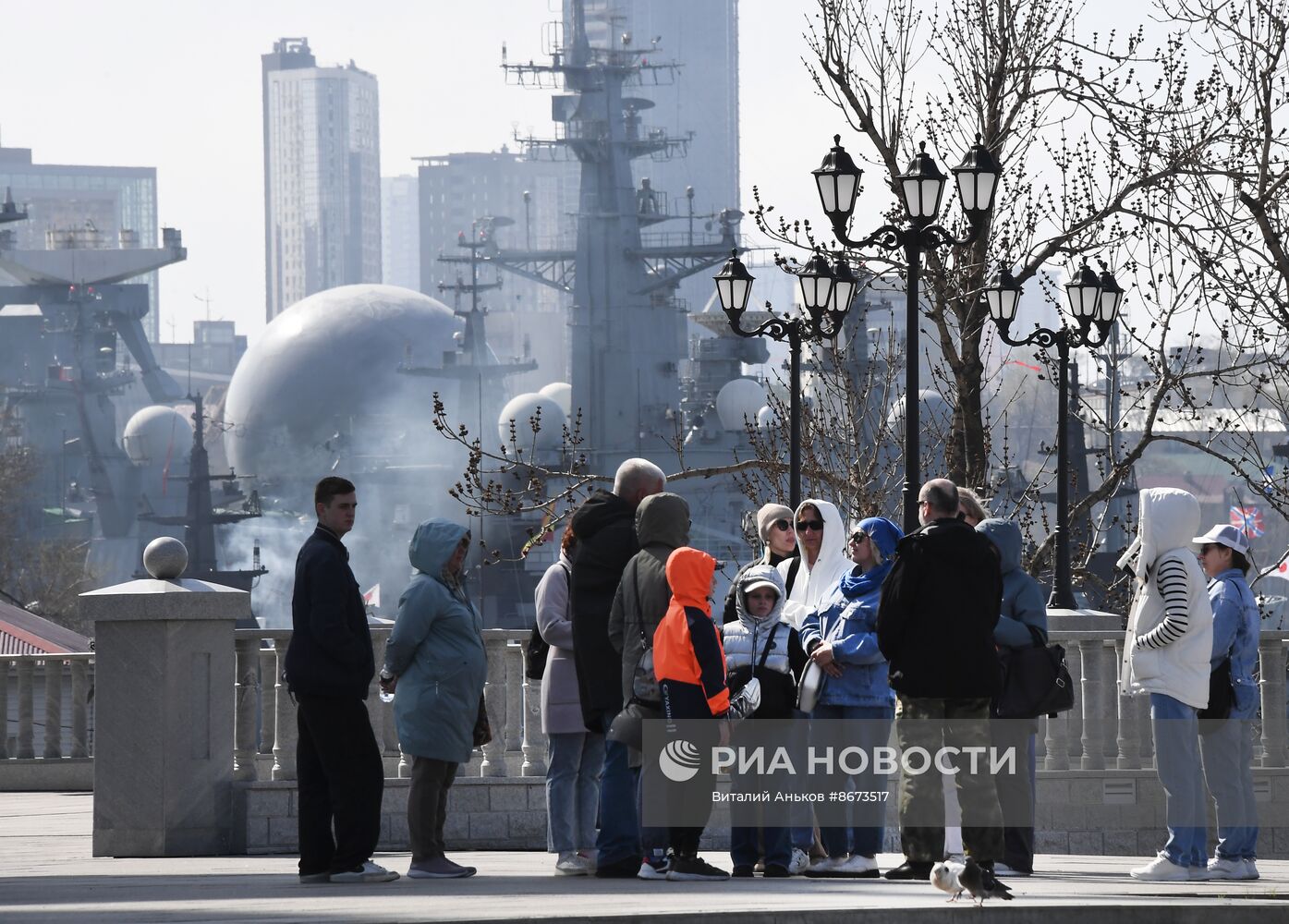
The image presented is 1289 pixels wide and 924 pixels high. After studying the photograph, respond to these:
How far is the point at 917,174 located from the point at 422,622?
7.36 metres

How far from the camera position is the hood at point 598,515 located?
9078mm

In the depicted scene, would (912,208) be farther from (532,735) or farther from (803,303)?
(532,735)

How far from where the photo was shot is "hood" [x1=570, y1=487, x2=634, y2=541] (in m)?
9.08

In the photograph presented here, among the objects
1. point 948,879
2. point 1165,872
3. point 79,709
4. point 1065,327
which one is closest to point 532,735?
point 1165,872

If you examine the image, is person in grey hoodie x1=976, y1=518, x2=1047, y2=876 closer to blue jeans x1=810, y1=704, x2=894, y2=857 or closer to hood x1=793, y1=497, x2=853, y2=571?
blue jeans x1=810, y1=704, x2=894, y2=857

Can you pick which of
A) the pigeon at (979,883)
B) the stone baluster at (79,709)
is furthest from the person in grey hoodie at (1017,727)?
the stone baluster at (79,709)

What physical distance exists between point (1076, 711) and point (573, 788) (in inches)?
184

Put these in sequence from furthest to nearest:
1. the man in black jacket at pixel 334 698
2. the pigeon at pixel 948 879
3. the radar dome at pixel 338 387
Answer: the radar dome at pixel 338 387
the man in black jacket at pixel 334 698
the pigeon at pixel 948 879

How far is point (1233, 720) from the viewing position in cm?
948

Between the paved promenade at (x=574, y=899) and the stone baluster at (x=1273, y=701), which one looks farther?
the stone baluster at (x=1273, y=701)

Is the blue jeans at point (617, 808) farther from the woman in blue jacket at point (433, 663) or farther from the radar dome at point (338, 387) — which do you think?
the radar dome at point (338, 387)

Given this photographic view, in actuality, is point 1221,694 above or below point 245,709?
Answer: above

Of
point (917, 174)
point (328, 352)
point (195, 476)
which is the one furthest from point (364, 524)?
point (917, 174)

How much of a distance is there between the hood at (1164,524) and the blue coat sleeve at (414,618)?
3.41m
